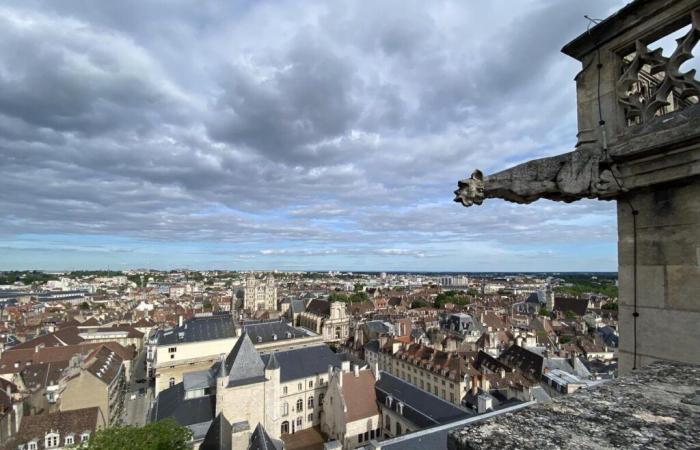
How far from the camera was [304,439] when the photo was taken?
3162cm

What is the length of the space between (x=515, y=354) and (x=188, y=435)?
37.5 metres

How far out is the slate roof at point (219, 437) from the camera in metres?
21.4

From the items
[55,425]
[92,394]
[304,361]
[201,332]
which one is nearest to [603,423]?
[55,425]

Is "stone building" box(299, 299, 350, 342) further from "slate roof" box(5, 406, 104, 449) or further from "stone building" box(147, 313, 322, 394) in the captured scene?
"slate roof" box(5, 406, 104, 449)

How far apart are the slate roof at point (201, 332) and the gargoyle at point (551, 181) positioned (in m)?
44.9

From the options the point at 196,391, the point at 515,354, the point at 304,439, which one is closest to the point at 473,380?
the point at 515,354

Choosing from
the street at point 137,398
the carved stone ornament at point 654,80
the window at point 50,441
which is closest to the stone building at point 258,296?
the street at point 137,398

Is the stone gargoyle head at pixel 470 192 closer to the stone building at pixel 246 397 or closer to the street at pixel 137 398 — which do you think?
the stone building at pixel 246 397

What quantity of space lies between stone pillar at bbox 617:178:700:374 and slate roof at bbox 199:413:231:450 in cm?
2325

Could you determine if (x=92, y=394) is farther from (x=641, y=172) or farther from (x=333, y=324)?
(x=641, y=172)

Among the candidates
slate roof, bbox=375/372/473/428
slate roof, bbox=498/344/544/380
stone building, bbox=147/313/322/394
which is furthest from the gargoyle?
stone building, bbox=147/313/322/394

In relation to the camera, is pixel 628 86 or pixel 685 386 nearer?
pixel 685 386

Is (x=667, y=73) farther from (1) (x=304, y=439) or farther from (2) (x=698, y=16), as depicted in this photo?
(1) (x=304, y=439)

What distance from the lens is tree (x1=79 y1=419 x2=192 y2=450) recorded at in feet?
58.9
